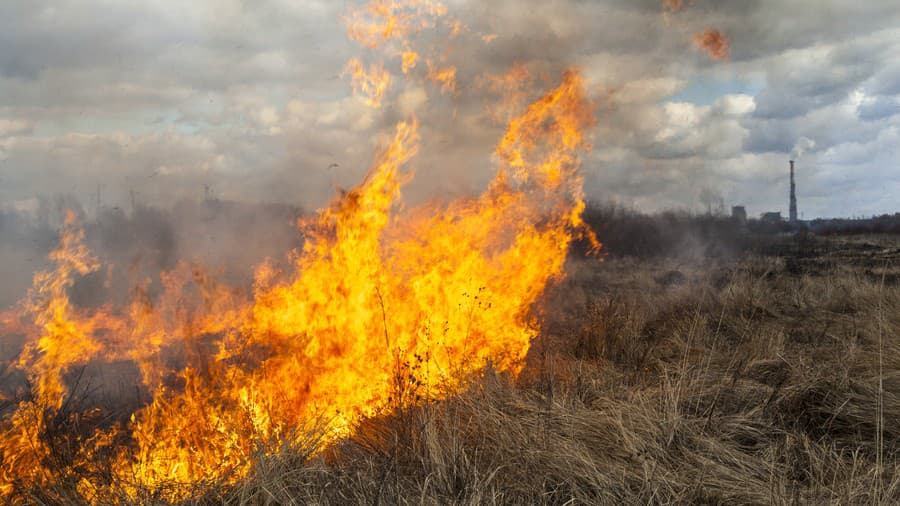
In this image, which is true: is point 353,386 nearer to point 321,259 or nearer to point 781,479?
point 321,259

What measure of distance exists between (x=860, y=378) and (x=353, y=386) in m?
4.26

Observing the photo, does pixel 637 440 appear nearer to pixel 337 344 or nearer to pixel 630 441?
pixel 630 441

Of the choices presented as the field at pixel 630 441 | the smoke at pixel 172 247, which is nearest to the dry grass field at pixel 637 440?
the field at pixel 630 441

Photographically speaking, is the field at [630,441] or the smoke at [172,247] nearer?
the field at [630,441]

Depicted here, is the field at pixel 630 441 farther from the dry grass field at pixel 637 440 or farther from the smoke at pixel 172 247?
the smoke at pixel 172 247

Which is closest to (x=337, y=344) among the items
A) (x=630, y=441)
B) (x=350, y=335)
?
(x=350, y=335)

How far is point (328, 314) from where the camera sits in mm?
5422

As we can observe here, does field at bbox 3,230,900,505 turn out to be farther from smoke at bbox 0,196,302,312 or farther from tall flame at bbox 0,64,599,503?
smoke at bbox 0,196,302,312

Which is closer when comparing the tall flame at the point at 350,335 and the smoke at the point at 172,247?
the tall flame at the point at 350,335

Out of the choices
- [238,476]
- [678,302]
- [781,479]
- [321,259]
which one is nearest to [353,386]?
[321,259]

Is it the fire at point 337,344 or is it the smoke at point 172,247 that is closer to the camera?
the fire at point 337,344

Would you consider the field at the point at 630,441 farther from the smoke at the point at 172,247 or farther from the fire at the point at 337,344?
the smoke at the point at 172,247

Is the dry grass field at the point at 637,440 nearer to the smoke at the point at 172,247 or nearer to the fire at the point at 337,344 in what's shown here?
the fire at the point at 337,344

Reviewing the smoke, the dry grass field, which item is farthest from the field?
the smoke
